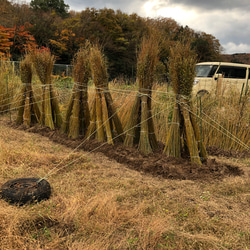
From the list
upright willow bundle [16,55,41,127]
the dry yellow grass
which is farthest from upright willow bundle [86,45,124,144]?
upright willow bundle [16,55,41,127]

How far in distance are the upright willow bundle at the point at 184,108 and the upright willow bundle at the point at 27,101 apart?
339 cm

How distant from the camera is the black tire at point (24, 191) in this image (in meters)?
2.28

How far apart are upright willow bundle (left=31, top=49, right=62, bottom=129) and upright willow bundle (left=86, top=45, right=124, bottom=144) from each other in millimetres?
1396

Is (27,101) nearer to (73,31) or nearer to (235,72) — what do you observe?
(235,72)

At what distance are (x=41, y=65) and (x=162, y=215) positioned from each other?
4.13 meters

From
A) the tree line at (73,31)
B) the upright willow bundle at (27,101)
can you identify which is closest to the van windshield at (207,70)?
the tree line at (73,31)

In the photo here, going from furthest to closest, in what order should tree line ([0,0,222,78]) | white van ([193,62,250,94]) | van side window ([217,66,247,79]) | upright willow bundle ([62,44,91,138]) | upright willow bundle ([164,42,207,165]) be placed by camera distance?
1. tree line ([0,0,222,78])
2. van side window ([217,66,247,79])
3. white van ([193,62,250,94])
4. upright willow bundle ([62,44,91,138])
5. upright willow bundle ([164,42,207,165])

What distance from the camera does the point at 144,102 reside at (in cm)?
372

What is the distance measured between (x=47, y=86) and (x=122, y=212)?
3.73 metres

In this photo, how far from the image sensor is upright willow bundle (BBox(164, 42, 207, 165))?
3.34 metres

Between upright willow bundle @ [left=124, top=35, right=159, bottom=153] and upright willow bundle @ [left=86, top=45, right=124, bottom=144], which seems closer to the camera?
upright willow bundle @ [left=124, top=35, right=159, bottom=153]

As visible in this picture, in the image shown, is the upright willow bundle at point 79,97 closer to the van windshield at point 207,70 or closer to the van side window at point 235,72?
the van windshield at point 207,70

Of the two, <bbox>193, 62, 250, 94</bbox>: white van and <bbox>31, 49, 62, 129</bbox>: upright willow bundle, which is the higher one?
<bbox>193, 62, 250, 94</bbox>: white van

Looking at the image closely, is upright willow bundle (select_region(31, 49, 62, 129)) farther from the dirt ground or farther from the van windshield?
the van windshield
